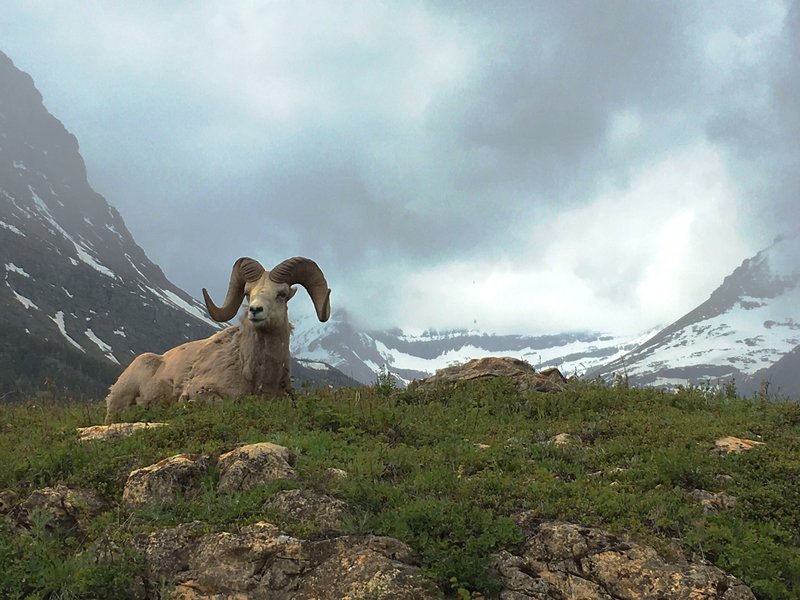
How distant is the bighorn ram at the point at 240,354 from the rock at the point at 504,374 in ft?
12.3

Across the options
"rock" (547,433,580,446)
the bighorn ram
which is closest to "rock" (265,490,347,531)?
"rock" (547,433,580,446)

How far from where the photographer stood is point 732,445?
31.1ft

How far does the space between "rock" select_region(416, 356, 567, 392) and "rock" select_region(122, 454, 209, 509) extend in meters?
9.14

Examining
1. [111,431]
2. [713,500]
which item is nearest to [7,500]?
[111,431]

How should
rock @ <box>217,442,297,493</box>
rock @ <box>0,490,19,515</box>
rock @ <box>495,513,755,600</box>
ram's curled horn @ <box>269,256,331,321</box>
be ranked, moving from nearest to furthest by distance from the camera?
rock @ <box>495,513,755,600</box>
rock @ <box>0,490,19,515</box>
rock @ <box>217,442,297,493</box>
ram's curled horn @ <box>269,256,331,321</box>

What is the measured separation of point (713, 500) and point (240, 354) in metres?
10.7

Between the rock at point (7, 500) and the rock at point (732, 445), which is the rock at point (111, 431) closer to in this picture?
the rock at point (7, 500)

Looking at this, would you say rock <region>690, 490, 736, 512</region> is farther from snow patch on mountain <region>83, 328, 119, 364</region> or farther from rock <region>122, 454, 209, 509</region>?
snow patch on mountain <region>83, 328, 119, 364</region>

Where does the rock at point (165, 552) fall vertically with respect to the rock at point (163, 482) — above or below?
below

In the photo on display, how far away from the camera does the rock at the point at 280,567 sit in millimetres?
6250

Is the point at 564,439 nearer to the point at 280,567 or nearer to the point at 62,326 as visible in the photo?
the point at 280,567

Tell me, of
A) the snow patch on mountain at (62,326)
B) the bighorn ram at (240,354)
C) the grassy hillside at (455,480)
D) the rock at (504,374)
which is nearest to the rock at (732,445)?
the grassy hillside at (455,480)

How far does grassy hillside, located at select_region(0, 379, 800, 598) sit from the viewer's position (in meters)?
6.58

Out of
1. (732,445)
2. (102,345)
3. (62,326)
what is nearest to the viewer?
(732,445)
